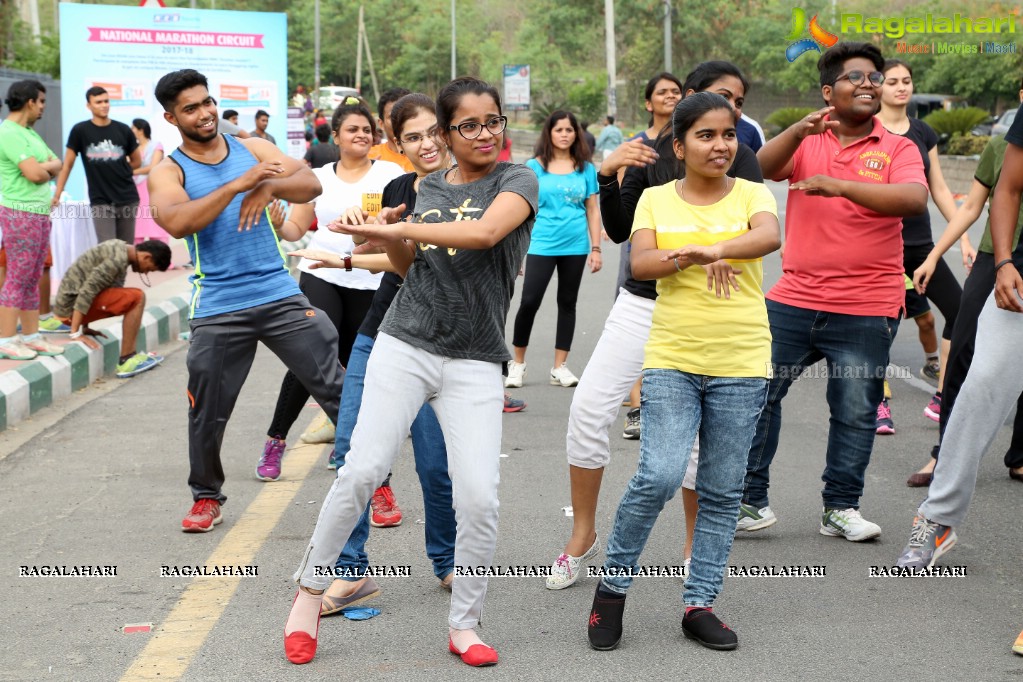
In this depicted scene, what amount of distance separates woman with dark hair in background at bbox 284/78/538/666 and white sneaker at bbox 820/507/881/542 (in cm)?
188

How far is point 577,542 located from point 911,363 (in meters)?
5.41

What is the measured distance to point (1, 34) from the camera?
26.6 meters

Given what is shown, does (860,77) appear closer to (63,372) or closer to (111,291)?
(63,372)

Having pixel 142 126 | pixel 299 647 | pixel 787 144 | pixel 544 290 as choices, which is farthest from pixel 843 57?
pixel 142 126

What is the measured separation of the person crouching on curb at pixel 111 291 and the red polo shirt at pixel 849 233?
17.7 feet

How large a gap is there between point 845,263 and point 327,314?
8.48ft

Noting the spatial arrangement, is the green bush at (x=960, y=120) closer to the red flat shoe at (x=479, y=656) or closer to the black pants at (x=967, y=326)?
the black pants at (x=967, y=326)

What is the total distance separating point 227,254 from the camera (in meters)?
5.40

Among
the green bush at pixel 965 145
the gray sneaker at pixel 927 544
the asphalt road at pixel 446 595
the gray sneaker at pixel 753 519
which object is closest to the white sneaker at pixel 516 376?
the asphalt road at pixel 446 595

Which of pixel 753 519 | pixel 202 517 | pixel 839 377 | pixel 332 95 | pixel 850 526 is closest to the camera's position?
pixel 839 377

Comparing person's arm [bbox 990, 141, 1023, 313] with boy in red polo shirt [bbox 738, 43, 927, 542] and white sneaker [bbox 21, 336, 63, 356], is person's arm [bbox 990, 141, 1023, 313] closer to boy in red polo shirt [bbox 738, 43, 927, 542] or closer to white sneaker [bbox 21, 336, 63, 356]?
boy in red polo shirt [bbox 738, 43, 927, 542]

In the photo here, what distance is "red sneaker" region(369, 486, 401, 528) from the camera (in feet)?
18.0

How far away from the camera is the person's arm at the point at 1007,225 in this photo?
4.32 metres

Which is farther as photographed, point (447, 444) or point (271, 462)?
point (271, 462)
